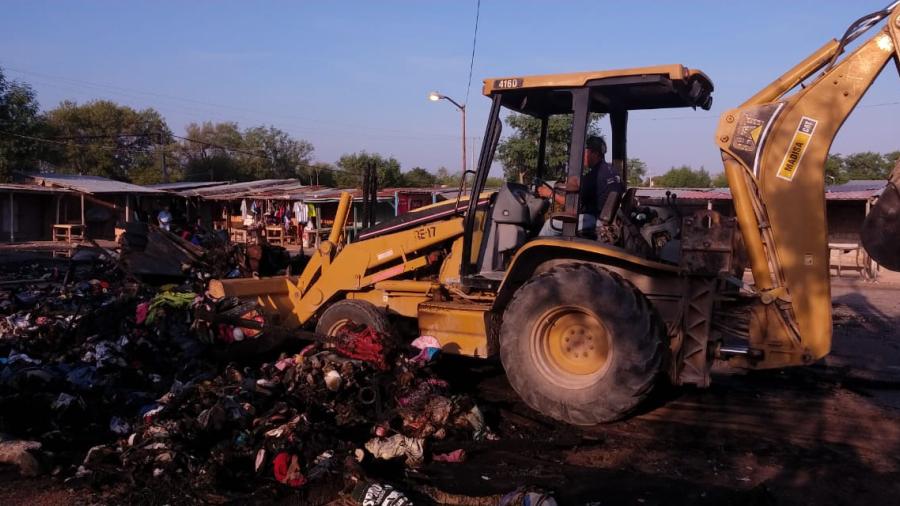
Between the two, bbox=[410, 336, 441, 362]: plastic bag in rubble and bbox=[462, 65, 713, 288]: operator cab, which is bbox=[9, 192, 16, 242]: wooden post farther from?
bbox=[462, 65, 713, 288]: operator cab

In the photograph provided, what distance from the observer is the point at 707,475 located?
4434 millimetres

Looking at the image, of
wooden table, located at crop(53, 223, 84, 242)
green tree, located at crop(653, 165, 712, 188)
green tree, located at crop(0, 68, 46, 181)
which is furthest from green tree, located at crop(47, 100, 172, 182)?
green tree, located at crop(653, 165, 712, 188)

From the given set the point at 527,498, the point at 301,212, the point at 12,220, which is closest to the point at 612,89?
the point at 527,498

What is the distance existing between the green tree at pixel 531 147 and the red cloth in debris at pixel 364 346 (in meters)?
1.89

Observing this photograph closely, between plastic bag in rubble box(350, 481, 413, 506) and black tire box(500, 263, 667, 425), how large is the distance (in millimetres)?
1768

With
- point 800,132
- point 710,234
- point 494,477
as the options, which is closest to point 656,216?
point 710,234

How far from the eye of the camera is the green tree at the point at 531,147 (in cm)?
634

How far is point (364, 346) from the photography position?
5980 mm

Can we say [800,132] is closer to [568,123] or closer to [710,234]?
[710,234]

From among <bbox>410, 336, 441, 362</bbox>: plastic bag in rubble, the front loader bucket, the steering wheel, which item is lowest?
<bbox>410, 336, 441, 362</bbox>: plastic bag in rubble

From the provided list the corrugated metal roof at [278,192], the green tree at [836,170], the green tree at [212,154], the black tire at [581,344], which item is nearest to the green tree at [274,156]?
the green tree at [212,154]

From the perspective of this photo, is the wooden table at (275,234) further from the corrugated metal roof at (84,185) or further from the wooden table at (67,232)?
the wooden table at (67,232)

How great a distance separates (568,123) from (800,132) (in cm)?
185

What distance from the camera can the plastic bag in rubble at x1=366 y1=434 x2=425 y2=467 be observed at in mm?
4656
